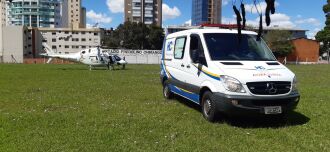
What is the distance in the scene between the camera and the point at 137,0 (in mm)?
128000

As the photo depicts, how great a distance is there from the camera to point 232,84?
25.7 ft

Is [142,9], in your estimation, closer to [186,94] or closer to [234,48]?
[186,94]

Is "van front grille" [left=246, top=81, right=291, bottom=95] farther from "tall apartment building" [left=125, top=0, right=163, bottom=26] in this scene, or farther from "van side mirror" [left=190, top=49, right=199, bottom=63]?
"tall apartment building" [left=125, top=0, right=163, bottom=26]

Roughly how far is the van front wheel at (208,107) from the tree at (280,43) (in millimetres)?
72124

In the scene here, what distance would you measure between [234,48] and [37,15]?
454 feet

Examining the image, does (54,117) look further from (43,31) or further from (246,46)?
(43,31)

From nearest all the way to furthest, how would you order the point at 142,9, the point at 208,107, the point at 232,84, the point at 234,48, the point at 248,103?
the point at 248,103 < the point at 232,84 < the point at 208,107 < the point at 234,48 < the point at 142,9

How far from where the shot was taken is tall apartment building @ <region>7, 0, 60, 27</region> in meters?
133

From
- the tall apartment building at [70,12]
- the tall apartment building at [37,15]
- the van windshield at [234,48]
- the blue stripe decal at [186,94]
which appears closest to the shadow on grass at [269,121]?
the blue stripe decal at [186,94]

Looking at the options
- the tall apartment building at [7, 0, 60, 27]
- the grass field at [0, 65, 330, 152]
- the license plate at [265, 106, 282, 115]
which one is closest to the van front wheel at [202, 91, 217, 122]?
the grass field at [0, 65, 330, 152]

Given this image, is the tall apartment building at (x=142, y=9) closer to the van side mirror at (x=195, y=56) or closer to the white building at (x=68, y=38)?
the white building at (x=68, y=38)

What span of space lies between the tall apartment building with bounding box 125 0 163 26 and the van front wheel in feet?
396

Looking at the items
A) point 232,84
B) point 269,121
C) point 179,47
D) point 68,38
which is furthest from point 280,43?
point 232,84

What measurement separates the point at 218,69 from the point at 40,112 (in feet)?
15.4
